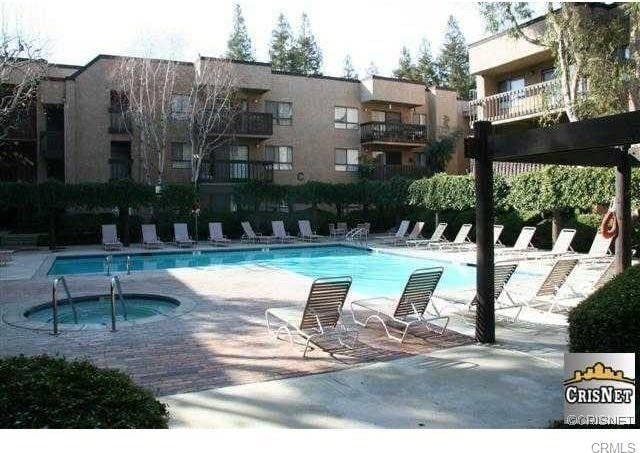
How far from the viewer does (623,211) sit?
9.11 metres

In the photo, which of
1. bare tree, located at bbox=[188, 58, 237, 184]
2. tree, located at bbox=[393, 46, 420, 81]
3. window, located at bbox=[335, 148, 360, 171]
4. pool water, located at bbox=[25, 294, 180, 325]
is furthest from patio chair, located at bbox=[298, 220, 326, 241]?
tree, located at bbox=[393, 46, 420, 81]

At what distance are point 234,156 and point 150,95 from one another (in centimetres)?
572

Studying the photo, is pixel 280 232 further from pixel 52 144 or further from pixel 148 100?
pixel 52 144

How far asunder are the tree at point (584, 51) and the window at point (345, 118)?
579 inches

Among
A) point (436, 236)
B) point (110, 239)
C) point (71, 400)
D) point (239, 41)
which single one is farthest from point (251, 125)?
point (71, 400)

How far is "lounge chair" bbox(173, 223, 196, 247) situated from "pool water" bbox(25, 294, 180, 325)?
38.9 feet

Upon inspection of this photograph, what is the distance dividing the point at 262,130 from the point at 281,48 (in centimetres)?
2611

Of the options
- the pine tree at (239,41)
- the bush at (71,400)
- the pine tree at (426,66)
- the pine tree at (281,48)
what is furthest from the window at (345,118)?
the bush at (71,400)

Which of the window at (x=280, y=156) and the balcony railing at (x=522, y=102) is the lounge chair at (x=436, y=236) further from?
the window at (x=280, y=156)

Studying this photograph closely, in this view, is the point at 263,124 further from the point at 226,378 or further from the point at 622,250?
the point at 226,378

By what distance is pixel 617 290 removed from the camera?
5.11 m

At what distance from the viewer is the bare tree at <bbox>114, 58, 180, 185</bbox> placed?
26094 mm
